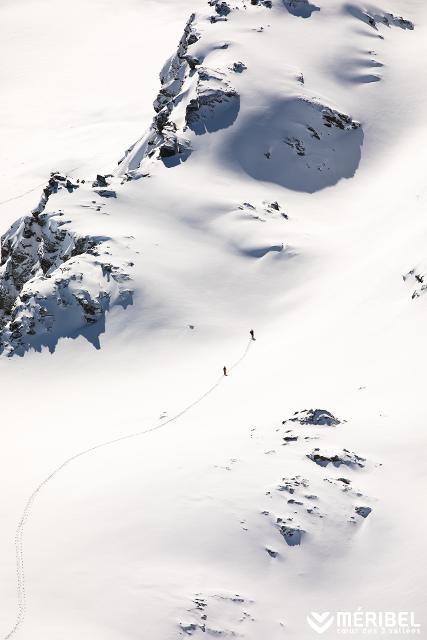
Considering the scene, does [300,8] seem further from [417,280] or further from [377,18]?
[417,280]

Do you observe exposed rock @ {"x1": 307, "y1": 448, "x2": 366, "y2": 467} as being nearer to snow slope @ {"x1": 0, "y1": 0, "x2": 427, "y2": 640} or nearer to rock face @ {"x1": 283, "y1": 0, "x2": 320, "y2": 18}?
snow slope @ {"x1": 0, "y1": 0, "x2": 427, "y2": 640}

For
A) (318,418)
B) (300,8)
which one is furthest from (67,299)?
(300,8)

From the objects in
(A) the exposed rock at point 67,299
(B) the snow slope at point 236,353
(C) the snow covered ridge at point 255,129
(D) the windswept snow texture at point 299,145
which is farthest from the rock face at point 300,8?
(A) the exposed rock at point 67,299

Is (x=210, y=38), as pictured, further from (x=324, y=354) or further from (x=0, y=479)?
(x=0, y=479)

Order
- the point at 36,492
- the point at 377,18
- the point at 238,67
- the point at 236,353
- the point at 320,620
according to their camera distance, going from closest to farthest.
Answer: the point at 320,620
the point at 36,492
the point at 236,353
the point at 238,67
the point at 377,18

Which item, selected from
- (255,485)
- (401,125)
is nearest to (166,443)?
(255,485)
